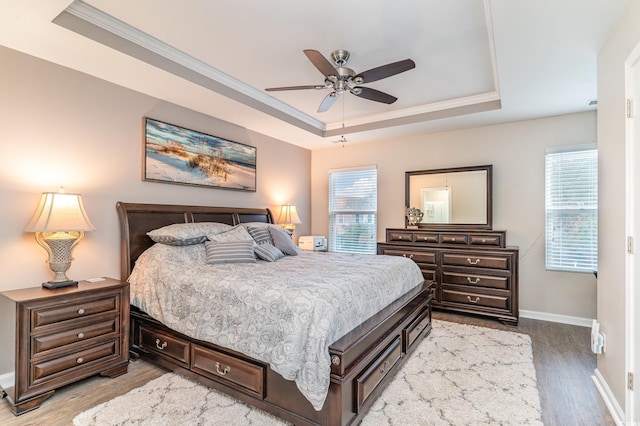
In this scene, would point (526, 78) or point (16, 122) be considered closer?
point (16, 122)

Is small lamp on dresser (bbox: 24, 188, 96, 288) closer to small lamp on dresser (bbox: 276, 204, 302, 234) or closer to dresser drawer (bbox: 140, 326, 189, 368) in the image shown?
dresser drawer (bbox: 140, 326, 189, 368)

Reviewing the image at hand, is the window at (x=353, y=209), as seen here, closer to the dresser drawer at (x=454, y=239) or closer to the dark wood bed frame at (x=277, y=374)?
Result: the dresser drawer at (x=454, y=239)

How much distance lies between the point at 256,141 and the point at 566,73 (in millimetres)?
3844

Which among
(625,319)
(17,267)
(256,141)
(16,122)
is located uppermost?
(256,141)

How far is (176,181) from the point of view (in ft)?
12.4

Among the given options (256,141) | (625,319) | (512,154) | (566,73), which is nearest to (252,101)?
(256,141)

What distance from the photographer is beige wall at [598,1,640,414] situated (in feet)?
6.64

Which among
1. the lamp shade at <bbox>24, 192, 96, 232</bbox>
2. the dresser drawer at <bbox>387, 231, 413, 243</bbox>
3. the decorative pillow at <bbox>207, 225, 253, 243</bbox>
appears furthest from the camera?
the dresser drawer at <bbox>387, 231, 413, 243</bbox>

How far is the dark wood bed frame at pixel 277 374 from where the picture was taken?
190cm

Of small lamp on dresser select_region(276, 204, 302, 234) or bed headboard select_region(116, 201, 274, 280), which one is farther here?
small lamp on dresser select_region(276, 204, 302, 234)

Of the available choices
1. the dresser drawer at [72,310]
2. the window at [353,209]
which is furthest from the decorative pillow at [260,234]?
the window at [353,209]

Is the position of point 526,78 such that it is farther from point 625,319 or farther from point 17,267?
point 17,267

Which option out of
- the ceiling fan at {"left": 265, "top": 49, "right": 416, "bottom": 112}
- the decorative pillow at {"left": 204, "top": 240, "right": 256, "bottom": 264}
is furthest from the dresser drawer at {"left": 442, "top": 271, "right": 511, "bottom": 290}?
the decorative pillow at {"left": 204, "top": 240, "right": 256, "bottom": 264}

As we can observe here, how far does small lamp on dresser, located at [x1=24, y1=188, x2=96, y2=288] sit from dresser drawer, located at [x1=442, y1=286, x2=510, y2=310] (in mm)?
4188
